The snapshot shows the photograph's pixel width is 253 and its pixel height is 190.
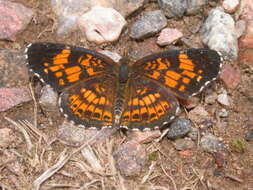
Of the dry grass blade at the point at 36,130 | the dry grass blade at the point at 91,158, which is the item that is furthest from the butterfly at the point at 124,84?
the dry grass blade at the point at 36,130

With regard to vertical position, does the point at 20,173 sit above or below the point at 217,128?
below

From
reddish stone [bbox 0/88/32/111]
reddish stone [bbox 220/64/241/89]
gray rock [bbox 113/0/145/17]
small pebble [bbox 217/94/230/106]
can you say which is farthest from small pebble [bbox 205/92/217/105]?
reddish stone [bbox 0/88/32/111]

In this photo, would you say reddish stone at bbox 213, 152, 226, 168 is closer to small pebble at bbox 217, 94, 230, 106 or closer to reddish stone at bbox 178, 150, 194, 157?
reddish stone at bbox 178, 150, 194, 157

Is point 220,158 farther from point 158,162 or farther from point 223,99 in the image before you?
point 223,99

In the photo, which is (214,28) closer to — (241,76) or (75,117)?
(241,76)

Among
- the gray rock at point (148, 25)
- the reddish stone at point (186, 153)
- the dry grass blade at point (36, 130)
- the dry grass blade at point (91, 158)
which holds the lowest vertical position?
the dry grass blade at point (91, 158)

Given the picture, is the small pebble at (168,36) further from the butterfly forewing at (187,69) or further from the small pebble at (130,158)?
the small pebble at (130,158)

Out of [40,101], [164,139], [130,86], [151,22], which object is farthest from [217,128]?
[40,101]

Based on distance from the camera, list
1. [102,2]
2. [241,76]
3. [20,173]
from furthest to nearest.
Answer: [102,2]
[241,76]
[20,173]
